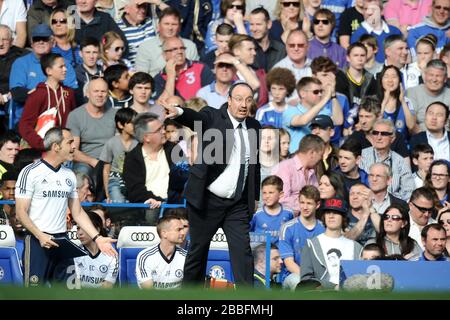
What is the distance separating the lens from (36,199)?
35.6ft

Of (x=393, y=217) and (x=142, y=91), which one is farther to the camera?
(x=142, y=91)

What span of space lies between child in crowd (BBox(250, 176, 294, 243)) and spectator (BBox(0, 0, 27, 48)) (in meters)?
4.27

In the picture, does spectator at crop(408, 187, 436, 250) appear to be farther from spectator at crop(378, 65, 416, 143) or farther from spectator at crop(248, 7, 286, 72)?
spectator at crop(248, 7, 286, 72)

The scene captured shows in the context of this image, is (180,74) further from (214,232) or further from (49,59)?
(214,232)

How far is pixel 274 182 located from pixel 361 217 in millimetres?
1067

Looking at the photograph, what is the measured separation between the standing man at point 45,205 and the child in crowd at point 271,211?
8.42 ft

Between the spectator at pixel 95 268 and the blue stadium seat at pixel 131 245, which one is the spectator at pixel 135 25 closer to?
the blue stadium seat at pixel 131 245

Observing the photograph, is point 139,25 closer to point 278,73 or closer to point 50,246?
point 278,73

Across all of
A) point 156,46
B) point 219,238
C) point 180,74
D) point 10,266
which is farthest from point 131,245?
point 156,46

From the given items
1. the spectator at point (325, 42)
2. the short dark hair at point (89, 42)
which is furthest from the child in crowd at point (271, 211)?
the spectator at point (325, 42)

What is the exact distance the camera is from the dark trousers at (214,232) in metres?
10.6

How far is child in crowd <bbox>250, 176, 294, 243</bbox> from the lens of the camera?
12922 millimetres

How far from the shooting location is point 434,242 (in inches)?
503

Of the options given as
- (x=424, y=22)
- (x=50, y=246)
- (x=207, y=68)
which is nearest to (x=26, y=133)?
(x=207, y=68)
